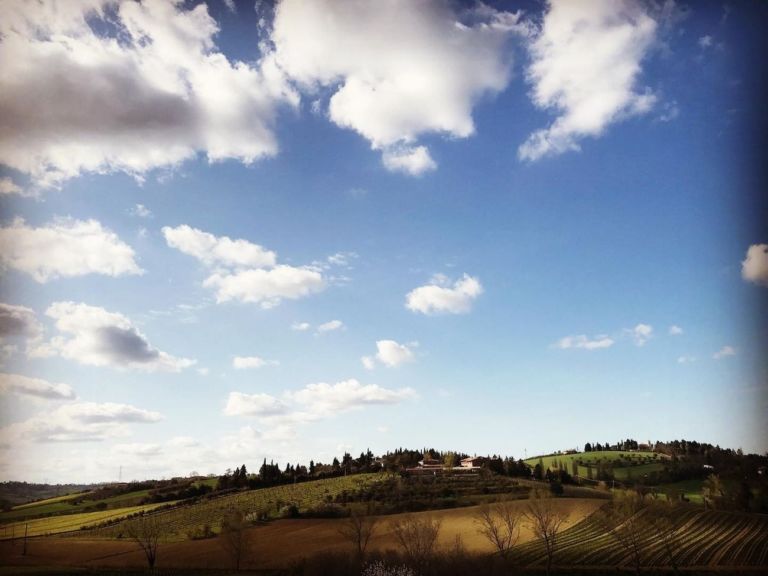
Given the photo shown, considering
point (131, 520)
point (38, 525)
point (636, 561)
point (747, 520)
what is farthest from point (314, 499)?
point (747, 520)

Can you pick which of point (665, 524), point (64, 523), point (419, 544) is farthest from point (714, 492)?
point (64, 523)

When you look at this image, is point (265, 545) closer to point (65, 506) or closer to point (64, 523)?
point (64, 523)

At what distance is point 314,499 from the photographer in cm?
11138

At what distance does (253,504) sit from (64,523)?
3970 cm

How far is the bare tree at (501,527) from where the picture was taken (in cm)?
7169

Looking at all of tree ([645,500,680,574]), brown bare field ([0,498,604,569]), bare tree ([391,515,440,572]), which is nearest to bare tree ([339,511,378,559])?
brown bare field ([0,498,604,569])

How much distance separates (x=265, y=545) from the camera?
8031 centimetres

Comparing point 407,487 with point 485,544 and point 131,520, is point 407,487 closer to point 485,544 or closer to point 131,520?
point 485,544

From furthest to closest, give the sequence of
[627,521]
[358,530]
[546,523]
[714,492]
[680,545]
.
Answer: [714,492] → [627,521] → [358,530] → [546,523] → [680,545]

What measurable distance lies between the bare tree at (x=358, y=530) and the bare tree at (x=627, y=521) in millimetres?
32356

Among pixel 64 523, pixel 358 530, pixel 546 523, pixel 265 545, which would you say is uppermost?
pixel 546 523

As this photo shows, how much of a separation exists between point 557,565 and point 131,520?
266 feet

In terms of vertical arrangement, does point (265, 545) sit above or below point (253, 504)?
below

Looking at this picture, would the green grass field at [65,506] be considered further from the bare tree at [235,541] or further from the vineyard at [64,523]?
the bare tree at [235,541]
